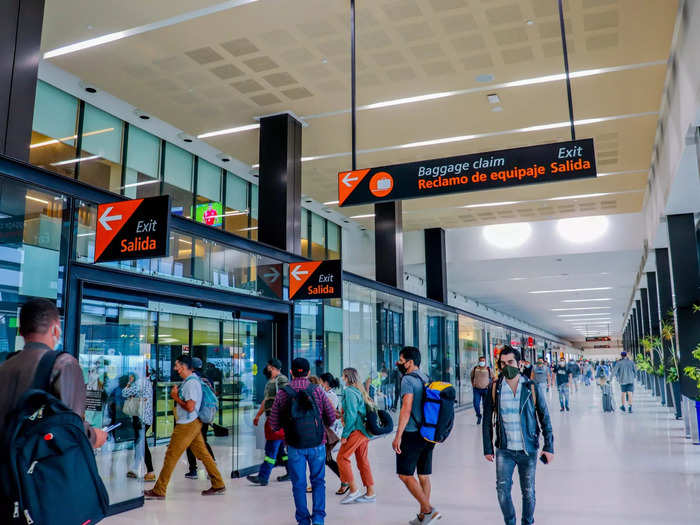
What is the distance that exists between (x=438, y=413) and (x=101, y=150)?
24.3 ft

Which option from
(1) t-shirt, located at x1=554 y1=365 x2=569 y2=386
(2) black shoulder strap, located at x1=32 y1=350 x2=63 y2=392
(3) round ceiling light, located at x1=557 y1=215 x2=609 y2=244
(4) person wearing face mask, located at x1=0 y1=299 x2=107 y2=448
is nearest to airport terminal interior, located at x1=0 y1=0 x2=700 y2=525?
(4) person wearing face mask, located at x1=0 y1=299 x2=107 y2=448

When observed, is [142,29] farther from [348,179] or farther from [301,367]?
[301,367]

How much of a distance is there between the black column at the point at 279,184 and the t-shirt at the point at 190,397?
3103 millimetres

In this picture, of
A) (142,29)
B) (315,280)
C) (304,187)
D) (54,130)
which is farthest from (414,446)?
(304,187)

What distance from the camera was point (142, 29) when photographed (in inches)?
287

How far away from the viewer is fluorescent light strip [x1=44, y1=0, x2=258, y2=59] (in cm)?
681

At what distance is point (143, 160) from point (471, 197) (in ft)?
25.5

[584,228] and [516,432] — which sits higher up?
[584,228]

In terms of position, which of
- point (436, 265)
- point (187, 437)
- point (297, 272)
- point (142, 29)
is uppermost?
point (142, 29)

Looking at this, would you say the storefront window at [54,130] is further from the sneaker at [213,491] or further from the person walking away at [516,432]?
the person walking away at [516,432]

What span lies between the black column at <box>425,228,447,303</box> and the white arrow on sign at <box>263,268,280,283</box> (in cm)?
866

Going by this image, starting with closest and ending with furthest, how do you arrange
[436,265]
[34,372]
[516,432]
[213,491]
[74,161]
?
[34,372], [516,432], [213,491], [74,161], [436,265]

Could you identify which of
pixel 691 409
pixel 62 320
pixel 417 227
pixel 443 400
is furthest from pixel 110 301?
pixel 417 227

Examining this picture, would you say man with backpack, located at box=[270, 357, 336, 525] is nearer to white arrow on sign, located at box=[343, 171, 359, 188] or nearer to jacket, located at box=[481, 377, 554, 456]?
jacket, located at box=[481, 377, 554, 456]
